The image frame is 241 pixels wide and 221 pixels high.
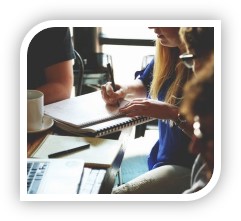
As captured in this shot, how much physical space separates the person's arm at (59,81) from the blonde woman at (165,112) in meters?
0.15

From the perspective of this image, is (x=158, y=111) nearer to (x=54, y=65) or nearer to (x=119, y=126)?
(x=119, y=126)

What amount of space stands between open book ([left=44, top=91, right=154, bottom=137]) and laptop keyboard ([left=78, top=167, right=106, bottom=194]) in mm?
164

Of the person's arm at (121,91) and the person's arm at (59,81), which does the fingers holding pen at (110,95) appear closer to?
the person's arm at (121,91)

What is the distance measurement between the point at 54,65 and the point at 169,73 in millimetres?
416

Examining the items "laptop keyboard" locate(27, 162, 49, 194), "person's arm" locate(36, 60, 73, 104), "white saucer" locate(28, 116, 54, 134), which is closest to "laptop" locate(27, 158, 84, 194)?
"laptop keyboard" locate(27, 162, 49, 194)

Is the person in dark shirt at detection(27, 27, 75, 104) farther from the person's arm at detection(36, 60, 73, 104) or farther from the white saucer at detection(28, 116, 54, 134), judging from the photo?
the white saucer at detection(28, 116, 54, 134)

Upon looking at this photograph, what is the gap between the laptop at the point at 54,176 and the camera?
1.02m

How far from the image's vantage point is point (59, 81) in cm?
146

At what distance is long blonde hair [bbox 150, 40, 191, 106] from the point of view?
1288 millimetres

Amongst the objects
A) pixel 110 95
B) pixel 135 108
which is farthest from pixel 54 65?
pixel 135 108
